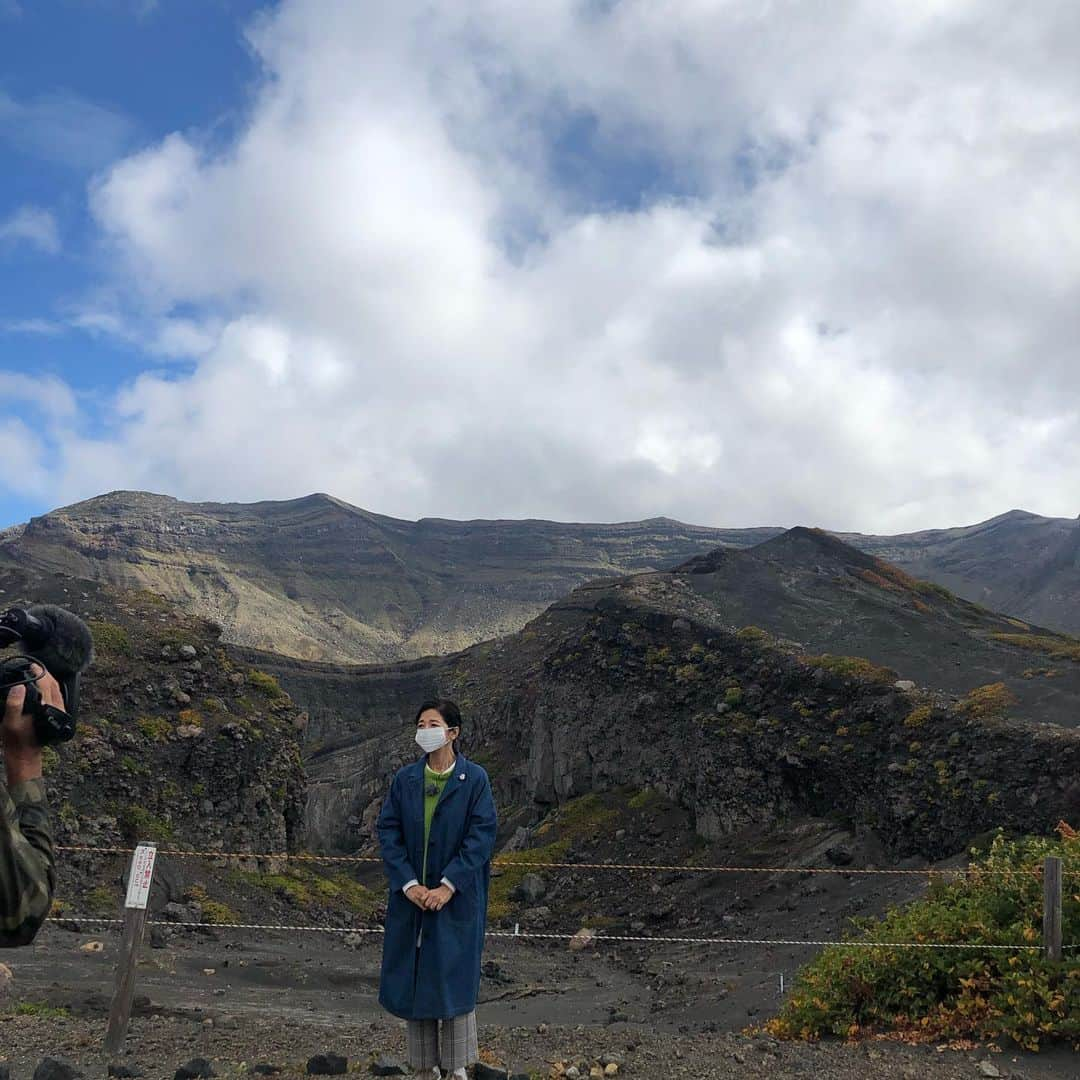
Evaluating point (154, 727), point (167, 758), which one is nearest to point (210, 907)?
point (167, 758)

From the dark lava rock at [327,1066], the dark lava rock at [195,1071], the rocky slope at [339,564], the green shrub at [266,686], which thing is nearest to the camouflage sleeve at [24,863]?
the dark lava rock at [195,1071]

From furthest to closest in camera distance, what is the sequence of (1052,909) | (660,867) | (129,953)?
(660,867) < (1052,909) < (129,953)

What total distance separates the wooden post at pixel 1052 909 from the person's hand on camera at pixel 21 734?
8.47m

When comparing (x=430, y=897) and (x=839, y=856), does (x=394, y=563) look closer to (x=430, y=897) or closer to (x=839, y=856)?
(x=839, y=856)

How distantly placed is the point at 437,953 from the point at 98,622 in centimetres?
2528

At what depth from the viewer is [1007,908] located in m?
8.60

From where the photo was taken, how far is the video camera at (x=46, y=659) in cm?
233

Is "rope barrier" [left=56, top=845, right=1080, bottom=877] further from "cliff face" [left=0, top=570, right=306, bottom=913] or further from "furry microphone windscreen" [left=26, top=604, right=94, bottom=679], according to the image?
"furry microphone windscreen" [left=26, top=604, right=94, bottom=679]

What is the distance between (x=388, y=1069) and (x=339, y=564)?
172046mm

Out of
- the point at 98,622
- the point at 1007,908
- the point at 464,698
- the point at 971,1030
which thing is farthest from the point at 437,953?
the point at 464,698

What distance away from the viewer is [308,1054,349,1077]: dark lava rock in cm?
686

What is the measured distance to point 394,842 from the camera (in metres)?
5.36

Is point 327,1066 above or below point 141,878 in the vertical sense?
below

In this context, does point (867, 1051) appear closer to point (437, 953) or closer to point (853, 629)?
point (437, 953)
